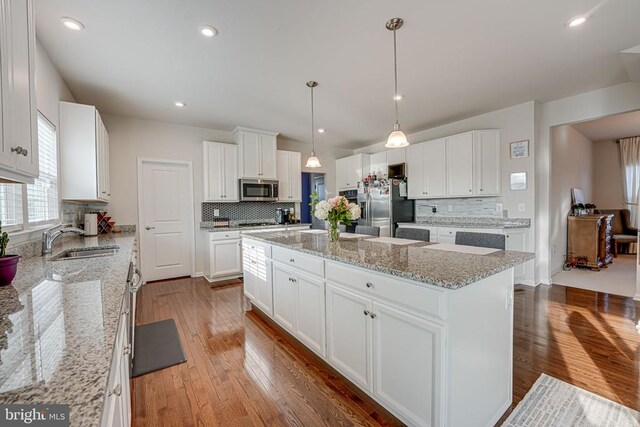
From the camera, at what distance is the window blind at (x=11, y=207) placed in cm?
177

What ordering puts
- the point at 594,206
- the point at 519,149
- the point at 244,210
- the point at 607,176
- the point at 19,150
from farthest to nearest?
the point at 607,176 < the point at 594,206 < the point at 244,210 < the point at 519,149 < the point at 19,150

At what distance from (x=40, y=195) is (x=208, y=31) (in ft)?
6.70

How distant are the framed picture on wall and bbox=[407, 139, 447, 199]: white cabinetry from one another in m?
0.95

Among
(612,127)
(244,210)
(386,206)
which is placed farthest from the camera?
(612,127)

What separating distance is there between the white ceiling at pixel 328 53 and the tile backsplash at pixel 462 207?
1.45 metres

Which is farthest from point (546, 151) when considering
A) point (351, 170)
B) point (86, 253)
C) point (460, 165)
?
point (86, 253)

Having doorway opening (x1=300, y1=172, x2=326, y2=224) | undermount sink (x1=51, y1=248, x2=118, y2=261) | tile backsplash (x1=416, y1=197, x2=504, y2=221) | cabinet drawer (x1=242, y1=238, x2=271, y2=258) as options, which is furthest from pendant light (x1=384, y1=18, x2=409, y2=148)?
doorway opening (x1=300, y1=172, x2=326, y2=224)

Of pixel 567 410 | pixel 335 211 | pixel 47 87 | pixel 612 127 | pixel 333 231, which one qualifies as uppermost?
pixel 612 127

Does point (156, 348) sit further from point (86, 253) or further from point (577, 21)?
point (577, 21)

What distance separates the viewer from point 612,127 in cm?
533

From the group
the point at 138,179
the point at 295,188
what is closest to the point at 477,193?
the point at 295,188

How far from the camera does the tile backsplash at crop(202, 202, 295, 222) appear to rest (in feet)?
15.8

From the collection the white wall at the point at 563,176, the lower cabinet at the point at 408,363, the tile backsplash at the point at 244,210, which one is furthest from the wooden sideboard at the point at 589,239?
the lower cabinet at the point at 408,363

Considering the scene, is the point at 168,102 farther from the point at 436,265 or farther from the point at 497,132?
the point at 497,132
